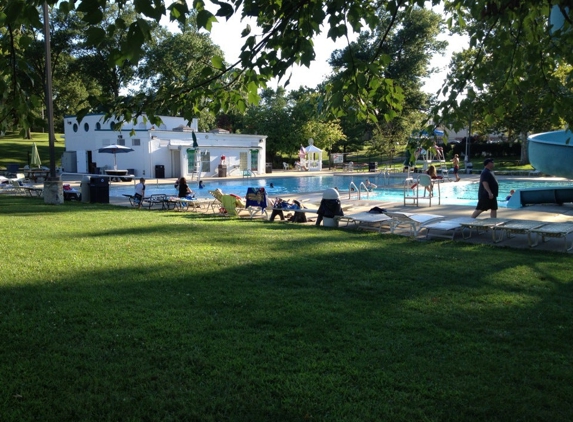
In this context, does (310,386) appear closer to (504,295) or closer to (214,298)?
(214,298)

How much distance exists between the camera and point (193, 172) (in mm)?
36156

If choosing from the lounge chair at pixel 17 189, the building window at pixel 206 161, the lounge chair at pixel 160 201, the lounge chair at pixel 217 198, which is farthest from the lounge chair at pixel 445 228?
the building window at pixel 206 161

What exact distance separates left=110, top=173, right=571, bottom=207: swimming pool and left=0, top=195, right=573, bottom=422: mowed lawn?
14.1 meters

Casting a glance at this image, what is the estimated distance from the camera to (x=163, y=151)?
117 feet

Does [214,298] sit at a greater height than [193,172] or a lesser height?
lesser

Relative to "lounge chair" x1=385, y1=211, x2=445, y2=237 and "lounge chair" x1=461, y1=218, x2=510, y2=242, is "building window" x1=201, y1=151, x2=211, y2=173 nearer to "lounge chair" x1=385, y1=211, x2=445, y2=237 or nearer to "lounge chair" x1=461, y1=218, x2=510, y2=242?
"lounge chair" x1=385, y1=211, x2=445, y2=237

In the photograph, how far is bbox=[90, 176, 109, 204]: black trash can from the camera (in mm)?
18312

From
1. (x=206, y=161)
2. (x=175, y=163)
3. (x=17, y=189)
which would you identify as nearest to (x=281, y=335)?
(x=17, y=189)

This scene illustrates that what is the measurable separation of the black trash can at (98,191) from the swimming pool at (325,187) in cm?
536

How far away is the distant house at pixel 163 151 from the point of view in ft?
115

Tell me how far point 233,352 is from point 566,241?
8227 millimetres

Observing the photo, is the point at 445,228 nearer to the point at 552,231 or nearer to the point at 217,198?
the point at 552,231

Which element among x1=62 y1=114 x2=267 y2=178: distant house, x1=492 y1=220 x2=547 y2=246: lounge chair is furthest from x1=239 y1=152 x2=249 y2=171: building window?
x1=492 y1=220 x2=547 y2=246: lounge chair

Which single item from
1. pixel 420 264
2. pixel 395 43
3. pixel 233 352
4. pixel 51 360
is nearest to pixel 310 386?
pixel 233 352
